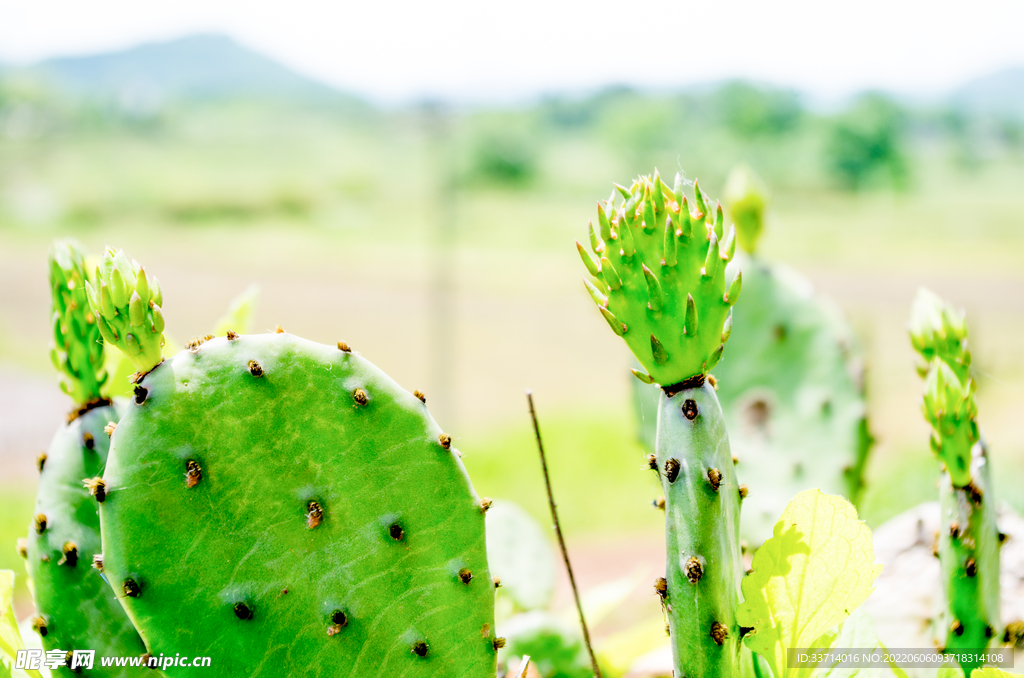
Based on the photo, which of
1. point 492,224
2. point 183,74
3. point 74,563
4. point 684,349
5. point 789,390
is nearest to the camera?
point 684,349

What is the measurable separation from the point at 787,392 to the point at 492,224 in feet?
48.2

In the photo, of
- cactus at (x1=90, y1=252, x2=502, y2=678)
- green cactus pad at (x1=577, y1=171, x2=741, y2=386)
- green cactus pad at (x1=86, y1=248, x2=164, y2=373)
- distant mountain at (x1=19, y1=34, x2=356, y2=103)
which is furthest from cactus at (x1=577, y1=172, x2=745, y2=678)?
distant mountain at (x1=19, y1=34, x2=356, y2=103)

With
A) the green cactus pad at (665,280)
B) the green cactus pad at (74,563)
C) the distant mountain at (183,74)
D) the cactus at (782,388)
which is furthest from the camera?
the distant mountain at (183,74)

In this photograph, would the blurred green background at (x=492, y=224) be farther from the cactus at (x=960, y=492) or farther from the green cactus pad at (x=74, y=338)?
the green cactus pad at (x=74, y=338)

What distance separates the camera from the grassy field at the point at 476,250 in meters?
7.05

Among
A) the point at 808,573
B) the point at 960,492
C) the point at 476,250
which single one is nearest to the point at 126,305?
the point at 808,573

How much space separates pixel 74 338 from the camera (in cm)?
64

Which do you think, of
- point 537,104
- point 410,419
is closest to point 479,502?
point 410,419

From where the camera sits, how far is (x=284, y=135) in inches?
621

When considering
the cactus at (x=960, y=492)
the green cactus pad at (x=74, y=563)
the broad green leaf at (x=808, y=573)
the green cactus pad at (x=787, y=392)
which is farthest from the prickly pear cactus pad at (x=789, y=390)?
the green cactus pad at (x=74, y=563)

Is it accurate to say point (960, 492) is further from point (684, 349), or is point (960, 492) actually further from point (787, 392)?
point (787, 392)

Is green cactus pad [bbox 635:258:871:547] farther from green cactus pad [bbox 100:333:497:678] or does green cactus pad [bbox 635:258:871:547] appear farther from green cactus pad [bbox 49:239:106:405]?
green cactus pad [bbox 49:239:106:405]

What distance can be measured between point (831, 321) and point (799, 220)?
609 inches

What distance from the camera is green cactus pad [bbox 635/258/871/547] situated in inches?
42.4
